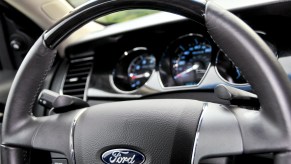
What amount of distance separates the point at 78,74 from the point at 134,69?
0.90 ft

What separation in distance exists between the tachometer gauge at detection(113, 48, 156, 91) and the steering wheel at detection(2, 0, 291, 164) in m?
0.81

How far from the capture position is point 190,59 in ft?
6.29

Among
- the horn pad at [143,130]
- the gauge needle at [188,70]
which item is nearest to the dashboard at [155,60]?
the gauge needle at [188,70]

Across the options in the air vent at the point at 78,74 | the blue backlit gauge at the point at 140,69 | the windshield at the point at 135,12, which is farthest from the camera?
the air vent at the point at 78,74

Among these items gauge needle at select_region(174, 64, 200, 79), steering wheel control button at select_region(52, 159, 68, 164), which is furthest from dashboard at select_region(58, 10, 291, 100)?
steering wheel control button at select_region(52, 159, 68, 164)

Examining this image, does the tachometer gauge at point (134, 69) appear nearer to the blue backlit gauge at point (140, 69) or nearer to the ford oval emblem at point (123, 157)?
the blue backlit gauge at point (140, 69)

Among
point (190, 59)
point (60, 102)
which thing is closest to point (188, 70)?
point (190, 59)

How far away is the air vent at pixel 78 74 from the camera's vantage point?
2.12m

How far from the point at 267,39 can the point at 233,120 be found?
0.71 meters

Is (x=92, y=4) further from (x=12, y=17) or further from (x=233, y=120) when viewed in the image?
(x=12, y=17)

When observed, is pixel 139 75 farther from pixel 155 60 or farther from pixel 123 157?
pixel 123 157

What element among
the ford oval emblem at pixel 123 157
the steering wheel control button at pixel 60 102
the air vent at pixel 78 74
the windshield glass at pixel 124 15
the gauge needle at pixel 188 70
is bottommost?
the air vent at pixel 78 74

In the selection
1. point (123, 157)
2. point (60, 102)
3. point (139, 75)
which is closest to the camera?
point (123, 157)

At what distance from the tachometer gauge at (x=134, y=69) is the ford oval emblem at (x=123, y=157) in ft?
2.95
